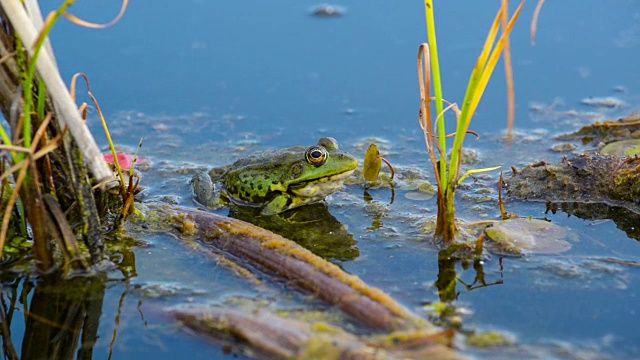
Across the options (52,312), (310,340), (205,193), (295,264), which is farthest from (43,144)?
(205,193)

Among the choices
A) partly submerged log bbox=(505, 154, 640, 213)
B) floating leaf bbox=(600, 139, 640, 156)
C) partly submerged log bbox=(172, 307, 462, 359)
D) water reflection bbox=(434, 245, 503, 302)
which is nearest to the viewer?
partly submerged log bbox=(172, 307, 462, 359)

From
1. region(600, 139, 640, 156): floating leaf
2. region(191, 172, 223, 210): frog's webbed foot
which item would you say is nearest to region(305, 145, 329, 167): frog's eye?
region(191, 172, 223, 210): frog's webbed foot

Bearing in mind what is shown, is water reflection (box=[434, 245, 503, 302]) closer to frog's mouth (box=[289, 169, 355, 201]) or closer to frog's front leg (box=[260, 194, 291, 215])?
frog's mouth (box=[289, 169, 355, 201])

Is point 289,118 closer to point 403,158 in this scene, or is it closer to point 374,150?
point 403,158

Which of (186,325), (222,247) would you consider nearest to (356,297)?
(186,325)

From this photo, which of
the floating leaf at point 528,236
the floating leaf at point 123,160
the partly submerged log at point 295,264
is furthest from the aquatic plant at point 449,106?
the floating leaf at point 123,160

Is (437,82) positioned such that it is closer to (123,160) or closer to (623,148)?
(623,148)
